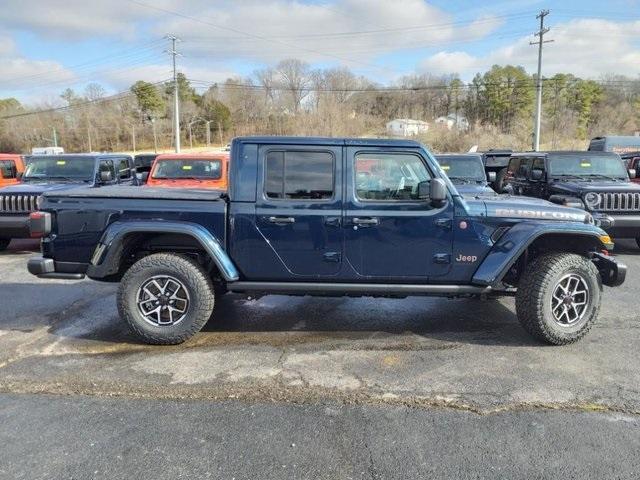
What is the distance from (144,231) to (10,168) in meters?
8.63

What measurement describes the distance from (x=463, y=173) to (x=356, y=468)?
896 centimetres

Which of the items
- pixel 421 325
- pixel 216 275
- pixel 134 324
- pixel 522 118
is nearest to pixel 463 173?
pixel 421 325

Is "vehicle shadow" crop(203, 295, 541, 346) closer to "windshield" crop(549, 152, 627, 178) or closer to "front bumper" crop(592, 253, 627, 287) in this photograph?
"front bumper" crop(592, 253, 627, 287)

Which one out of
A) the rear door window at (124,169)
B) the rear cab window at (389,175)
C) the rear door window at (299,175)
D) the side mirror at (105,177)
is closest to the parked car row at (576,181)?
the rear cab window at (389,175)

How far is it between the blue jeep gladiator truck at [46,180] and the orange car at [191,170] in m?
1.15

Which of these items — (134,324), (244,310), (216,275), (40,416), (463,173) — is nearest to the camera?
(40,416)

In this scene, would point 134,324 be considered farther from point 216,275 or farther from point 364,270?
point 364,270

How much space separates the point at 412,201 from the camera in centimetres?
461

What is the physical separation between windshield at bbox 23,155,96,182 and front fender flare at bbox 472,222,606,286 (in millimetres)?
8277

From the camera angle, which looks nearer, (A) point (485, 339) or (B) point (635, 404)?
(B) point (635, 404)

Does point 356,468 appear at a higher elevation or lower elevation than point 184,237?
lower

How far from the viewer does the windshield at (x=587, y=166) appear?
9.84 metres

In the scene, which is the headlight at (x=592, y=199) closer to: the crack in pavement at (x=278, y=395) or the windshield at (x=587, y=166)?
the windshield at (x=587, y=166)

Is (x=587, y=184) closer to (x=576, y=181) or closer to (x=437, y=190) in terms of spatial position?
(x=576, y=181)
